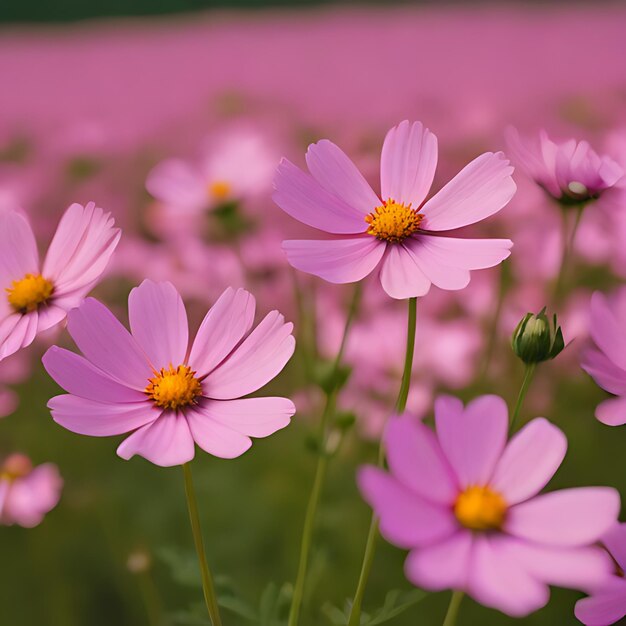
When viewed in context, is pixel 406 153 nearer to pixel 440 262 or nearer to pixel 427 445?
pixel 440 262

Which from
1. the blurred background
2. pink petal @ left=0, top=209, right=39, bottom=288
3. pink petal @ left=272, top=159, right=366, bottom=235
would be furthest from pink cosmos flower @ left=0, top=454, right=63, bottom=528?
pink petal @ left=272, top=159, right=366, bottom=235

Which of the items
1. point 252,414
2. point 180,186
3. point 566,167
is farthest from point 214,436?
point 180,186

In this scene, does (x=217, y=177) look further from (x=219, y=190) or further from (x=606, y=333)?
(x=606, y=333)

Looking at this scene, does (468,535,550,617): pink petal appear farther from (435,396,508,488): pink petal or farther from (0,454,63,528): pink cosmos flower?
(0,454,63,528): pink cosmos flower

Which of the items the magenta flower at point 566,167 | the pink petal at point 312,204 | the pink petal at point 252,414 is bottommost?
the pink petal at point 252,414

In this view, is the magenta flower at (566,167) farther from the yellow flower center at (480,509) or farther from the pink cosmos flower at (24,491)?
the pink cosmos flower at (24,491)

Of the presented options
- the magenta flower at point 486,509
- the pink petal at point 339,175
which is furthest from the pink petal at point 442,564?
the pink petal at point 339,175
